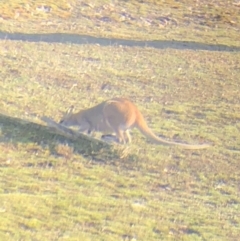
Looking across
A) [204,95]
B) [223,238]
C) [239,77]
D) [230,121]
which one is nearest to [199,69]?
[239,77]

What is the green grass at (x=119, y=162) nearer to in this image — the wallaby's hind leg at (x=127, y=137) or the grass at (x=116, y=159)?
the grass at (x=116, y=159)

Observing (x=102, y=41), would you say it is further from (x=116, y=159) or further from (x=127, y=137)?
(x=116, y=159)

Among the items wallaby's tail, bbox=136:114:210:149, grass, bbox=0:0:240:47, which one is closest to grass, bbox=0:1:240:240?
wallaby's tail, bbox=136:114:210:149

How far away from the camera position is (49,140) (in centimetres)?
814

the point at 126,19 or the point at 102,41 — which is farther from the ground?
the point at 102,41

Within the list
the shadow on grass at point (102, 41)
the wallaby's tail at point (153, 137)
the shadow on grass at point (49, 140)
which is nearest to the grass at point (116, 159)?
the shadow on grass at point (49, 140)

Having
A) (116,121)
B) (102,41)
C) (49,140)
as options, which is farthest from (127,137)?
(102,41)

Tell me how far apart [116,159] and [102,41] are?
7.98 metres

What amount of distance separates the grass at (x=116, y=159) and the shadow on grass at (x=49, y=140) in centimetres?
1

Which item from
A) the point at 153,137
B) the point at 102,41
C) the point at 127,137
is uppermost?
the point at 153,137

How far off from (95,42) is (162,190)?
858 centimetres

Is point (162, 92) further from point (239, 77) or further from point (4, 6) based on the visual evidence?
point (4, 6)

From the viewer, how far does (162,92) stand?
465 inches

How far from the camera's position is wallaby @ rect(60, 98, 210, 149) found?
8461mm
